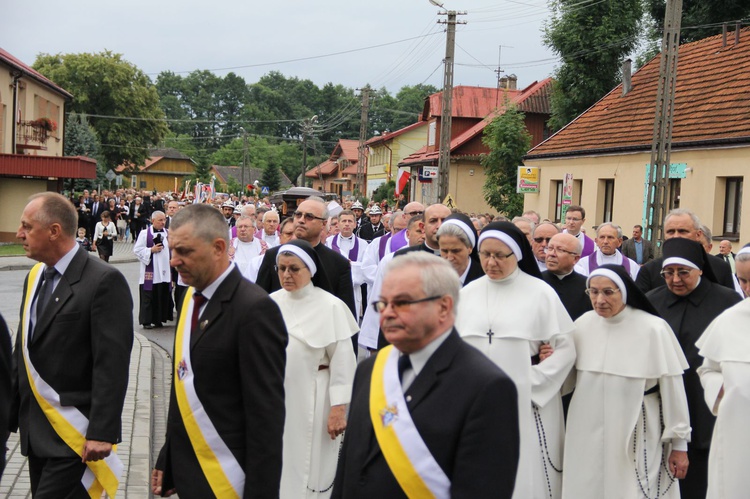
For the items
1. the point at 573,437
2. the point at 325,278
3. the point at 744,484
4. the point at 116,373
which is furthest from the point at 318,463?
the point at 744,484

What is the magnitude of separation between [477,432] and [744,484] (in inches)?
134

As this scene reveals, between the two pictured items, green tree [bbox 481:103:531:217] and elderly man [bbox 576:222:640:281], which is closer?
elderly man [bbox 576:222:640:281]

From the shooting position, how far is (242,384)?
4234mm

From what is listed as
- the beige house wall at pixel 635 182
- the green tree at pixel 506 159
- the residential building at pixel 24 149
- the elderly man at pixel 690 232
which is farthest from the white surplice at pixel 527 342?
the green tree at pixel 506 159

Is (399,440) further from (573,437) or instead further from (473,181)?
(473,181)

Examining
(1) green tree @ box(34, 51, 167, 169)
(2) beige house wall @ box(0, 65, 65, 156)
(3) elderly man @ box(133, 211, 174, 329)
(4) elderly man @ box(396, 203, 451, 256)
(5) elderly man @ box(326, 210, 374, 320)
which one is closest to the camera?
(4) elderly man @ box(396, 203, 451, 256)

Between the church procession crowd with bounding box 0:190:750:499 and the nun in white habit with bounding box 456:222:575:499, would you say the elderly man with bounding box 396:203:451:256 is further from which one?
the nun in white habit with bounding box 456:222:575:499

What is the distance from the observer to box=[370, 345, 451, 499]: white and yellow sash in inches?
132

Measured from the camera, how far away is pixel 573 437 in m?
6.69

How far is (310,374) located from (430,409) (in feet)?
10.7

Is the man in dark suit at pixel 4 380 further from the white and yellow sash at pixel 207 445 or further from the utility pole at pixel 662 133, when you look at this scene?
the utility pole at pixel 662 133

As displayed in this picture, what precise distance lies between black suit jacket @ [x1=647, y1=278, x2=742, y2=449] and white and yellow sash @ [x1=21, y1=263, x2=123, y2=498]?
405cm

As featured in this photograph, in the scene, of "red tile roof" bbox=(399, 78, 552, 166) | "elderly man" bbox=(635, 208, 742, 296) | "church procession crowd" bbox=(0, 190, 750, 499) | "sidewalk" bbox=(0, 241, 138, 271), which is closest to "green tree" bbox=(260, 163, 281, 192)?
"red tile roof" bbox=(399, 78, 552, 166)

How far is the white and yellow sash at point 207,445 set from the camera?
429 cm
